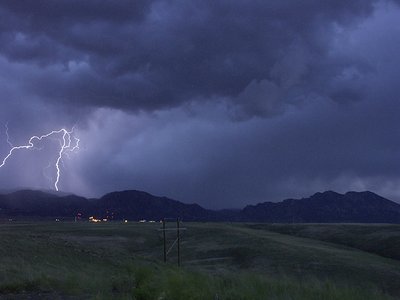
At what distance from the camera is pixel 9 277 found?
3141 cm

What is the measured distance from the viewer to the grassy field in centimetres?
2294

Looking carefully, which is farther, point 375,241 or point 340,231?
point 340,231

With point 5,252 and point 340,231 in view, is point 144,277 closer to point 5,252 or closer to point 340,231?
point 5,252

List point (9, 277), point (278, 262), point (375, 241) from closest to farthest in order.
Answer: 1. point (9, 277)
2. point (278, 262)
3. point (375, 241)

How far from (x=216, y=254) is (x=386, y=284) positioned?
25916 mm

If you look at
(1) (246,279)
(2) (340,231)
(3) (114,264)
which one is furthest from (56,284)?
(2) (340,231)

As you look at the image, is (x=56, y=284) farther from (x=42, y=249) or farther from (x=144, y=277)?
(x=42, y=249)

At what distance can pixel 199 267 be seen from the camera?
2120 inches

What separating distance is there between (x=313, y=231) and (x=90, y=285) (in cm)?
8025

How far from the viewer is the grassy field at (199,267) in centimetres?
2294

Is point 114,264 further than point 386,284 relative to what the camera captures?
No

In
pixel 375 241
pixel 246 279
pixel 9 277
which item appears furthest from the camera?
pixel 375 241

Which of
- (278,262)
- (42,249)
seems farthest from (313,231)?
(42,249)

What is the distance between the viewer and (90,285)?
3025cm
